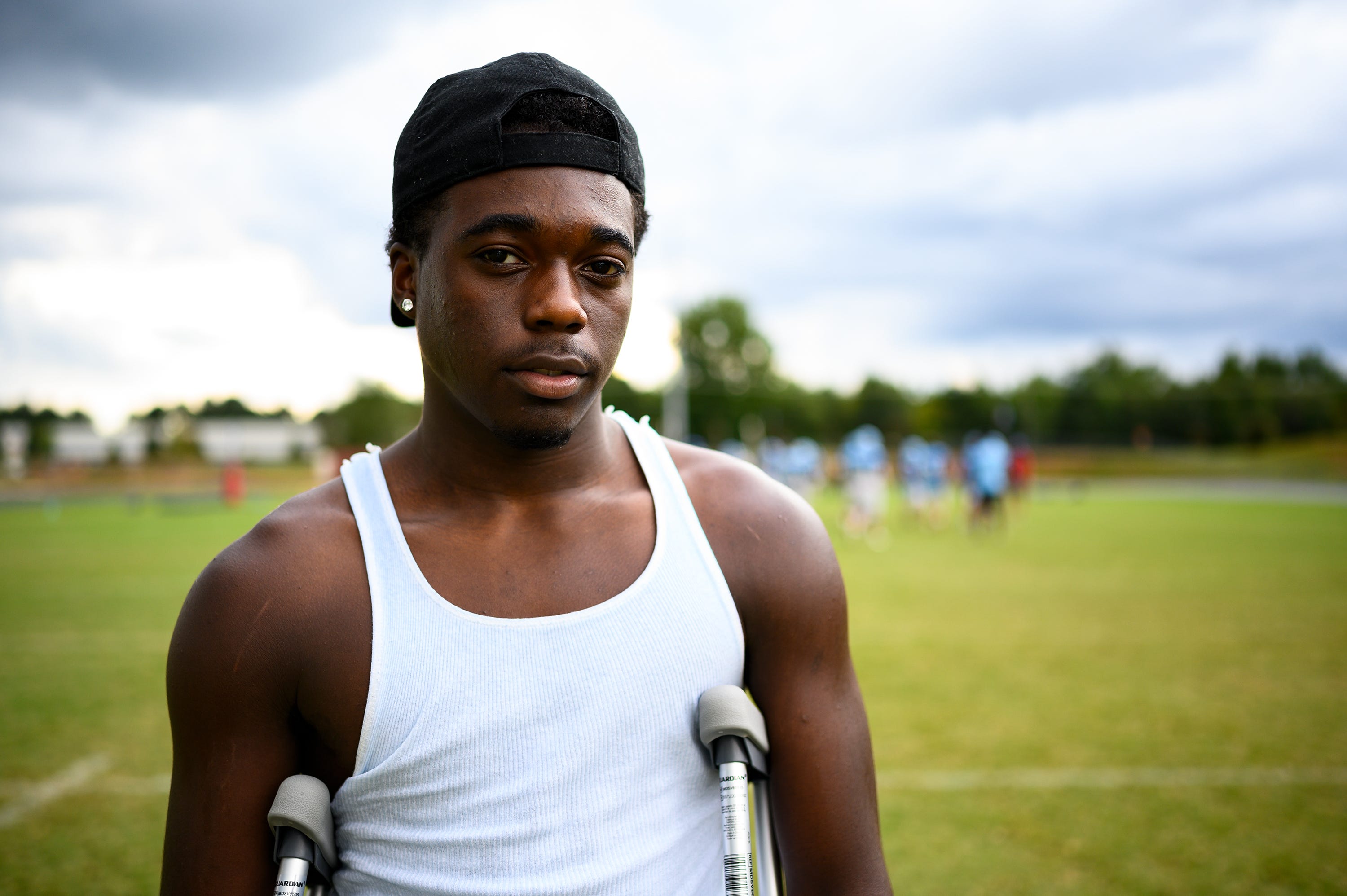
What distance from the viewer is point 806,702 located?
1706 mm

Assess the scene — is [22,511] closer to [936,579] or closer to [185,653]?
[936,579]

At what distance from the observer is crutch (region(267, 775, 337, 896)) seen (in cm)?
146

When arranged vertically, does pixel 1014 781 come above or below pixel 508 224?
below

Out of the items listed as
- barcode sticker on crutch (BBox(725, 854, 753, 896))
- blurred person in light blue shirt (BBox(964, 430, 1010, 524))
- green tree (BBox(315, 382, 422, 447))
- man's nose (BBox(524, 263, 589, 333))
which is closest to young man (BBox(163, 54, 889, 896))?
man's nose (BBox(524, 263, 589, 333))

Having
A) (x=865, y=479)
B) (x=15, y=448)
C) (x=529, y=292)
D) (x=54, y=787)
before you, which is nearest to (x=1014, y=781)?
(x=529, y=292)

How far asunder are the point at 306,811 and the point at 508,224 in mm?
1009

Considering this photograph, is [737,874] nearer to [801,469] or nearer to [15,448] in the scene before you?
[801,469]

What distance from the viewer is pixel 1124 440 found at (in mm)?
59531

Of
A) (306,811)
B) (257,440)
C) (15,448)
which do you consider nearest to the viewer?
(306,811)

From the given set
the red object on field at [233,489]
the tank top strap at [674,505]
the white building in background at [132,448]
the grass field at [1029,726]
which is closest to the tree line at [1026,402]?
the red object on field at [233,489]

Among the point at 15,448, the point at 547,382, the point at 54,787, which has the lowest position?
the point at 54,787

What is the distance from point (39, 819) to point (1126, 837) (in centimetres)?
522

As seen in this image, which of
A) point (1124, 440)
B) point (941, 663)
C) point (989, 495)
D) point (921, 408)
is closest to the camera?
point (941, 663)

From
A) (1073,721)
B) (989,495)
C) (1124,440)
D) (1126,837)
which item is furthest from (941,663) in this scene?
(1124,440)
